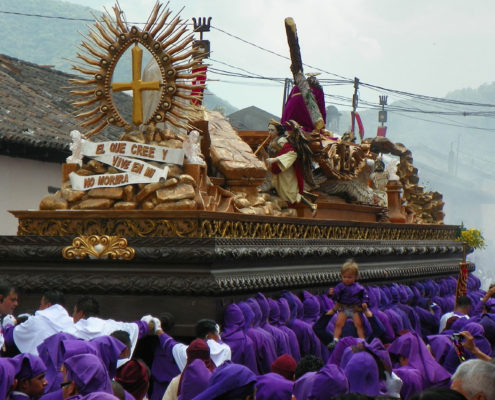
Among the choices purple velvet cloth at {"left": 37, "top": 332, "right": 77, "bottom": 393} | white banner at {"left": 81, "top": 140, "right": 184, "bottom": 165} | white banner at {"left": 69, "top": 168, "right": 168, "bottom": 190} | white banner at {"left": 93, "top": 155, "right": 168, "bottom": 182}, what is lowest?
purple velvet cloth at {"left": 37, "top": 332, "right": 77, "bottom": 393}

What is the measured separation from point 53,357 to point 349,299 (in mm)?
3539

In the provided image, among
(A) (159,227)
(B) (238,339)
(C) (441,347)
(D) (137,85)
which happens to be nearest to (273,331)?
(B) (238,339)

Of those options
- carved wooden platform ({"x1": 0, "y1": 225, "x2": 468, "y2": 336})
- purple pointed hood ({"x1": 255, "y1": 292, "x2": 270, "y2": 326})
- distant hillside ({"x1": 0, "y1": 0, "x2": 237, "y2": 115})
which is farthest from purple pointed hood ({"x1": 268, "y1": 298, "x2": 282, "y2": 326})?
distant hillside ({"x1": 0, "y1": 0, "x2": 237, "y2": 115})

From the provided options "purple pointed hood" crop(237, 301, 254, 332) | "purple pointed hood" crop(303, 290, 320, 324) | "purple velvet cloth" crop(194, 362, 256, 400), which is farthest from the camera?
"purple pointed hood" crop(303, 290, 320, 324)

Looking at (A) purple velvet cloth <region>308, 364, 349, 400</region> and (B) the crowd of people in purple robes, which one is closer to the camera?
(B) the crowd of people in purple robes

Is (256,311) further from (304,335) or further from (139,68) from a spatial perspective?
(139,68)

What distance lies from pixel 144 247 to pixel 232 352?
4.55 ft

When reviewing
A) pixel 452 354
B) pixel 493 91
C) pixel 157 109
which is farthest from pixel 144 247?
pixel 493 91

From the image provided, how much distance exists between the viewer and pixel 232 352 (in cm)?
1011

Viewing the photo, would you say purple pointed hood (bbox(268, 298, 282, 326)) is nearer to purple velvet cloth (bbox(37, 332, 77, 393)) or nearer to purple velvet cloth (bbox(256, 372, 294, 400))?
purple velvet cloth (bbox(37, 332, 77, 393))

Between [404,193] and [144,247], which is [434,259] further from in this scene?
[144,247]

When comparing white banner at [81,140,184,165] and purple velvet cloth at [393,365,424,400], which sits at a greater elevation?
white banner at [81,140,184,165]

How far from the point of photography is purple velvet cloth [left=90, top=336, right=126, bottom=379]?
25.7ft

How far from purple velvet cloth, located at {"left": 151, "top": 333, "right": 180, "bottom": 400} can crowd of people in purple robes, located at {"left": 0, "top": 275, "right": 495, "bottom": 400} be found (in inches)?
0.4
